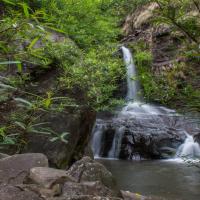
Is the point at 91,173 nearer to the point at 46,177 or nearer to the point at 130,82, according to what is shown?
the point at 46,177

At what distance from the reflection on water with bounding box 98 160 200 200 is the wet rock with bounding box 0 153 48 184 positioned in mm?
3329

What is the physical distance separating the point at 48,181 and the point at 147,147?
970 centimetres

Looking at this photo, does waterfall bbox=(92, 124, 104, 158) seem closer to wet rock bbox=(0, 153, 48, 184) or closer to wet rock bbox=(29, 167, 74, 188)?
wet rock bbox=(0, 153, 48, 184)

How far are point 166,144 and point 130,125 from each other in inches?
62.9

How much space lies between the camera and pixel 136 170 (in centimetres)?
986

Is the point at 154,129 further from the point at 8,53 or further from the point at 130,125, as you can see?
the point at 8,53

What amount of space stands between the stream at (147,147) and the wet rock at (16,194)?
4806 mm

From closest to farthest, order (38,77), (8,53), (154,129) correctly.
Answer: (8,53) → (38,77) → (154,129)

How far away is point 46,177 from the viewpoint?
11.5 feet

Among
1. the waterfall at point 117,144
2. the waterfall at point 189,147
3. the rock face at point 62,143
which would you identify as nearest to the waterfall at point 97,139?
the waterfall at point 117,144

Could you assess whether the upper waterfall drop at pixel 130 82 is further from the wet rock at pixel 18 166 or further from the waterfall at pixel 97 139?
the wet rock at pixel 18 166

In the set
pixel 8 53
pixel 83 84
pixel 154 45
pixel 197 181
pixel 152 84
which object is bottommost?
pixel 197 181

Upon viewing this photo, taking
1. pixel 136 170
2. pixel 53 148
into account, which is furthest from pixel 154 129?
pixel 53 148

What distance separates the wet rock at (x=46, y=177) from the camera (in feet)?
11.1
